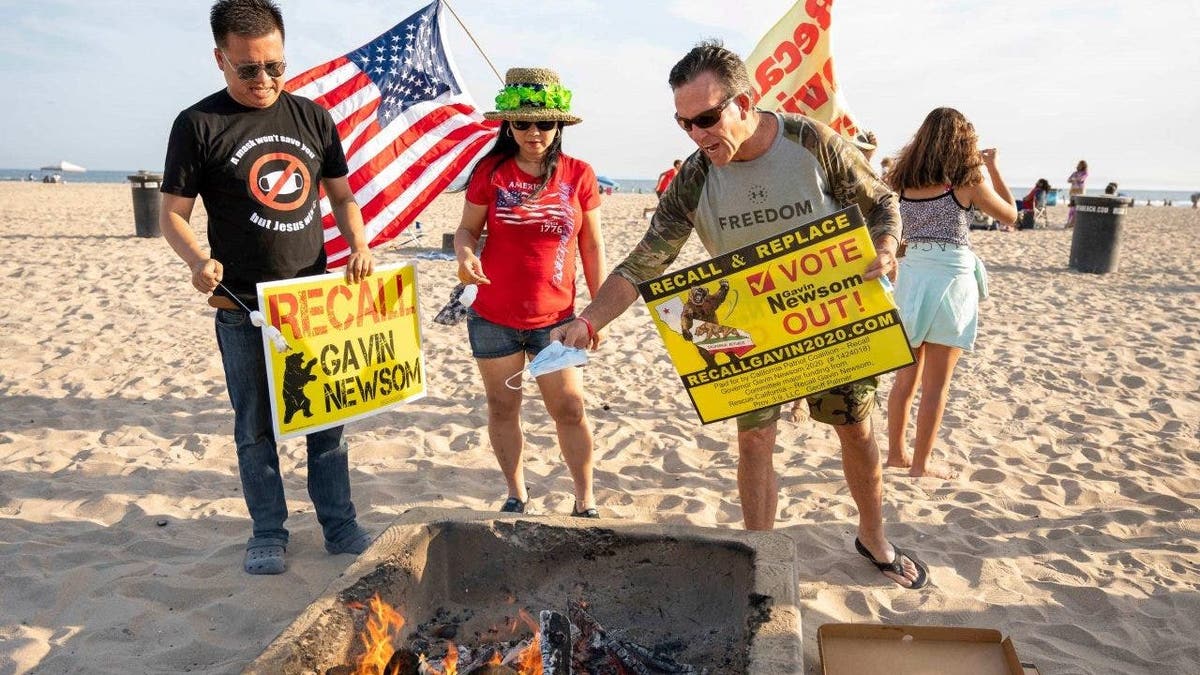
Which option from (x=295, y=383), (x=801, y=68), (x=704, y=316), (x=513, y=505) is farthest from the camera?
(x=801, y=68)

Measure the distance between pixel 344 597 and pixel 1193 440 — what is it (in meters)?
5.51

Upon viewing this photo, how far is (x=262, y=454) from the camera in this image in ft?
11.5

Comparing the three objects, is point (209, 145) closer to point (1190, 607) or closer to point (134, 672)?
point (134, 672)

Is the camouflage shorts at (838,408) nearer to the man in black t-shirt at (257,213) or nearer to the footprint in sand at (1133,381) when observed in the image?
the man in black t-shirt at (257,213)

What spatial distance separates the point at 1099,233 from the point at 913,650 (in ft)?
42.9

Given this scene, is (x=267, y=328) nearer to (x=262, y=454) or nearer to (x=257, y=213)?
(x=257, y=213)

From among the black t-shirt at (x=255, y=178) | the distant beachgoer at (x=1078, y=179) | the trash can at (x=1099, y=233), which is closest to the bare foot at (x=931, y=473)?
A: the black t-shirt at (x=255, y=178)

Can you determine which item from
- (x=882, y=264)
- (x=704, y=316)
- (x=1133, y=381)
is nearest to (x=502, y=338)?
(x=704, y=316)

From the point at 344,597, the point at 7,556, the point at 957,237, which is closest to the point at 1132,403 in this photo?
the point at 957,237

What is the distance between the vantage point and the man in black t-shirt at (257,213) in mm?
3066

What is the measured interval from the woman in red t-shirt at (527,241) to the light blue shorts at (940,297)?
1863mm

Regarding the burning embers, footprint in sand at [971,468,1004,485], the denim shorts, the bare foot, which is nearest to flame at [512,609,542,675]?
the burning embers

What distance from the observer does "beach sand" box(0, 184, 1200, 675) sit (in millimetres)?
3225

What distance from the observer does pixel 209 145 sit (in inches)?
122
